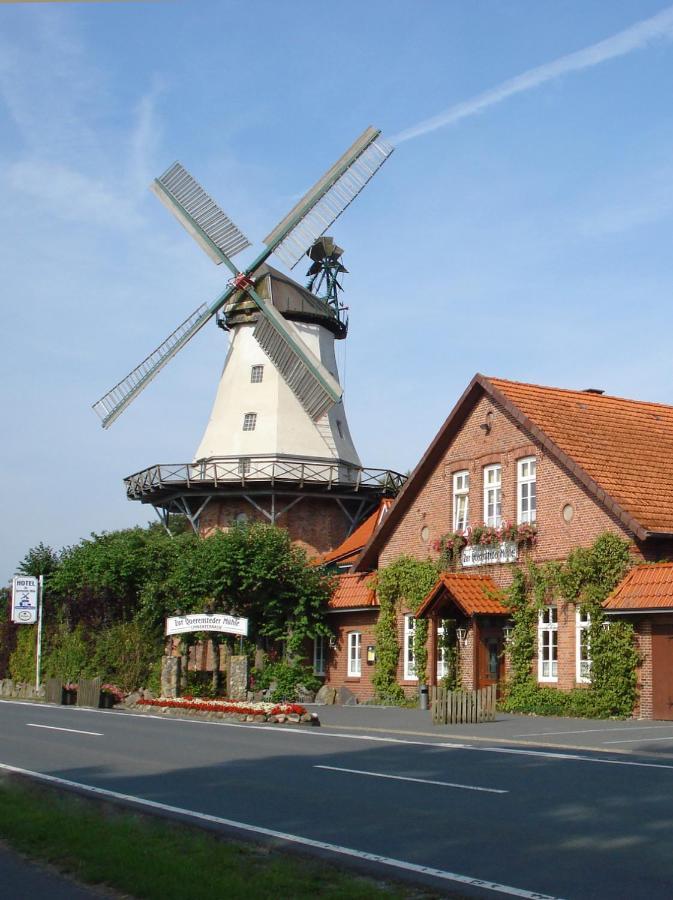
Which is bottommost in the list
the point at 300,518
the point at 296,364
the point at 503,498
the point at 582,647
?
the point at 582,647

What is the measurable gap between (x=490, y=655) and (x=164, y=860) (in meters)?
22.4

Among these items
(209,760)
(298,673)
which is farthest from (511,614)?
(209,760)

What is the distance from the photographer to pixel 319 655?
37.4 m

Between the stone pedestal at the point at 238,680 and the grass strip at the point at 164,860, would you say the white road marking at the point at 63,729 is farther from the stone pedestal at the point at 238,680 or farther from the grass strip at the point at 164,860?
the grass strip at the point at 164,860

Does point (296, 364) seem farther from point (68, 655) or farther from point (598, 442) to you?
point (598, 442)

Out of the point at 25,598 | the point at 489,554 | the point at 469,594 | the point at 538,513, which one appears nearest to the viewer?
the point at 538,513

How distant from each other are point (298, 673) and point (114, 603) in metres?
8.81

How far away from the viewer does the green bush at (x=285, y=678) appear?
3403 centimetres

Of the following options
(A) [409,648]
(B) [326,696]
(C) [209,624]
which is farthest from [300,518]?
(C) [209,624]

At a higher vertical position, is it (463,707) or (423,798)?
(423,798)

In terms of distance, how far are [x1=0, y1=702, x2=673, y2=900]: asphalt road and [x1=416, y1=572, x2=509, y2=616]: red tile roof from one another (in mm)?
8651

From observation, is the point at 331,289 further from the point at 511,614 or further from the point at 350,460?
the point at 511,614

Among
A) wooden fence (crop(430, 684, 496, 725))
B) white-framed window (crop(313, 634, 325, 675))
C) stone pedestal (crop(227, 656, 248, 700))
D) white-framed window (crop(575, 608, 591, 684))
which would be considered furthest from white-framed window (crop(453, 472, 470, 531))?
wooden fence (crop(430, 684, 496, 725))

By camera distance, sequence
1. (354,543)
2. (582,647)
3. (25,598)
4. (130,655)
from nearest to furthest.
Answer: (582,647) → (130,655) → (25,598) → (354,543)
